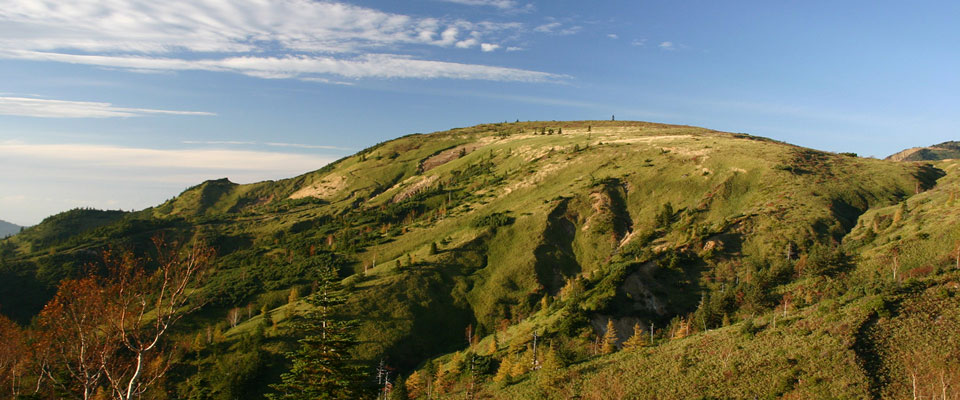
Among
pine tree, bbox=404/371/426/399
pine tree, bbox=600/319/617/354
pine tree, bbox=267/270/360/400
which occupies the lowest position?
pine tree, bbox=404/371/426/399

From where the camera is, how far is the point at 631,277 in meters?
90.6

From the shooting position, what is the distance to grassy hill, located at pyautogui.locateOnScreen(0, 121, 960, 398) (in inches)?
2124

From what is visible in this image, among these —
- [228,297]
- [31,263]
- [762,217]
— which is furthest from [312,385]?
[31,263]

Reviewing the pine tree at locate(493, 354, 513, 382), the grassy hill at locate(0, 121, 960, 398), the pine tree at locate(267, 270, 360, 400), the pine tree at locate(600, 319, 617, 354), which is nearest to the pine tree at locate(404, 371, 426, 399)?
the grassy hill at locate(0, 121, 960, 398)

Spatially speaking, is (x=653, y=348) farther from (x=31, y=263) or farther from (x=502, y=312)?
(x=31, y=263)

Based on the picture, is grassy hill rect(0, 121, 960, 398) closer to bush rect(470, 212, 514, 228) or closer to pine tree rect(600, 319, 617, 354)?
bush rect(470, 212, 514, 228)

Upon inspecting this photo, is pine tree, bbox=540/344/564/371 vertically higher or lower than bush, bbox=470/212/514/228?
lower

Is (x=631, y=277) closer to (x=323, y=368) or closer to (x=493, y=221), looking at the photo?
(x=493, y=221)

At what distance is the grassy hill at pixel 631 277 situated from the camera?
5394 cm

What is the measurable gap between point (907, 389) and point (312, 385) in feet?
174

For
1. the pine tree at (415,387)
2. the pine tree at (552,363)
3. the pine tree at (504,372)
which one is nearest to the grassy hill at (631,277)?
the pine tree at (552,363)

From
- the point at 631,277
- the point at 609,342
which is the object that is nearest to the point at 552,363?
the point at 609,342

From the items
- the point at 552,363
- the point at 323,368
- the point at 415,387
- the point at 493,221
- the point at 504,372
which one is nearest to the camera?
the point at 323,368

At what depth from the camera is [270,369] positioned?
76.2 m
